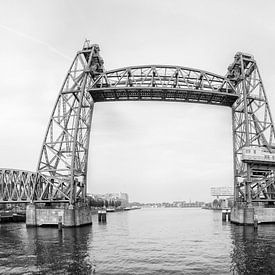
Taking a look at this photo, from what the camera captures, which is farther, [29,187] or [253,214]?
[29,187]

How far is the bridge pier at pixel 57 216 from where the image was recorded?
52.7 metres

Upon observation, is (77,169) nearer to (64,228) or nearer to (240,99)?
(64,228)

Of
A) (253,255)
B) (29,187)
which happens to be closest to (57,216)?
(29,187)

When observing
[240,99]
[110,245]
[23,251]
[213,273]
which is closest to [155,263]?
[213,273]

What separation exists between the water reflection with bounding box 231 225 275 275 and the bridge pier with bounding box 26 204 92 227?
83.5 ft

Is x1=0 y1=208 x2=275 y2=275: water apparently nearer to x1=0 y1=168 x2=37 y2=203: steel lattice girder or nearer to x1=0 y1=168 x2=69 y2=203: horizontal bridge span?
x1=0 y1=168 x2=69 y2=203: horizontal bridge span

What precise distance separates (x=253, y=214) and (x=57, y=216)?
1279 inches

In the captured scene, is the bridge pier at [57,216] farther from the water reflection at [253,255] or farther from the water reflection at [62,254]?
the water reflection at [253,255]

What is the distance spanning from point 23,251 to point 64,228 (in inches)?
776

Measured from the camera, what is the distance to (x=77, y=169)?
58562 mm

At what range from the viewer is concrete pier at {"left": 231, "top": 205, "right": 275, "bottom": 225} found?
56.3 m

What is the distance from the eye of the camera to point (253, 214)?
184 feet

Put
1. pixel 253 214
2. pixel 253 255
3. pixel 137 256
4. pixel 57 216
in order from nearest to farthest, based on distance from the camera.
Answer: pixel 253 255 < pixel 137 256 < pixel 57 216 < pixel 253 214

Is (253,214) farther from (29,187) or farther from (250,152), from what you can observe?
(29,187)
